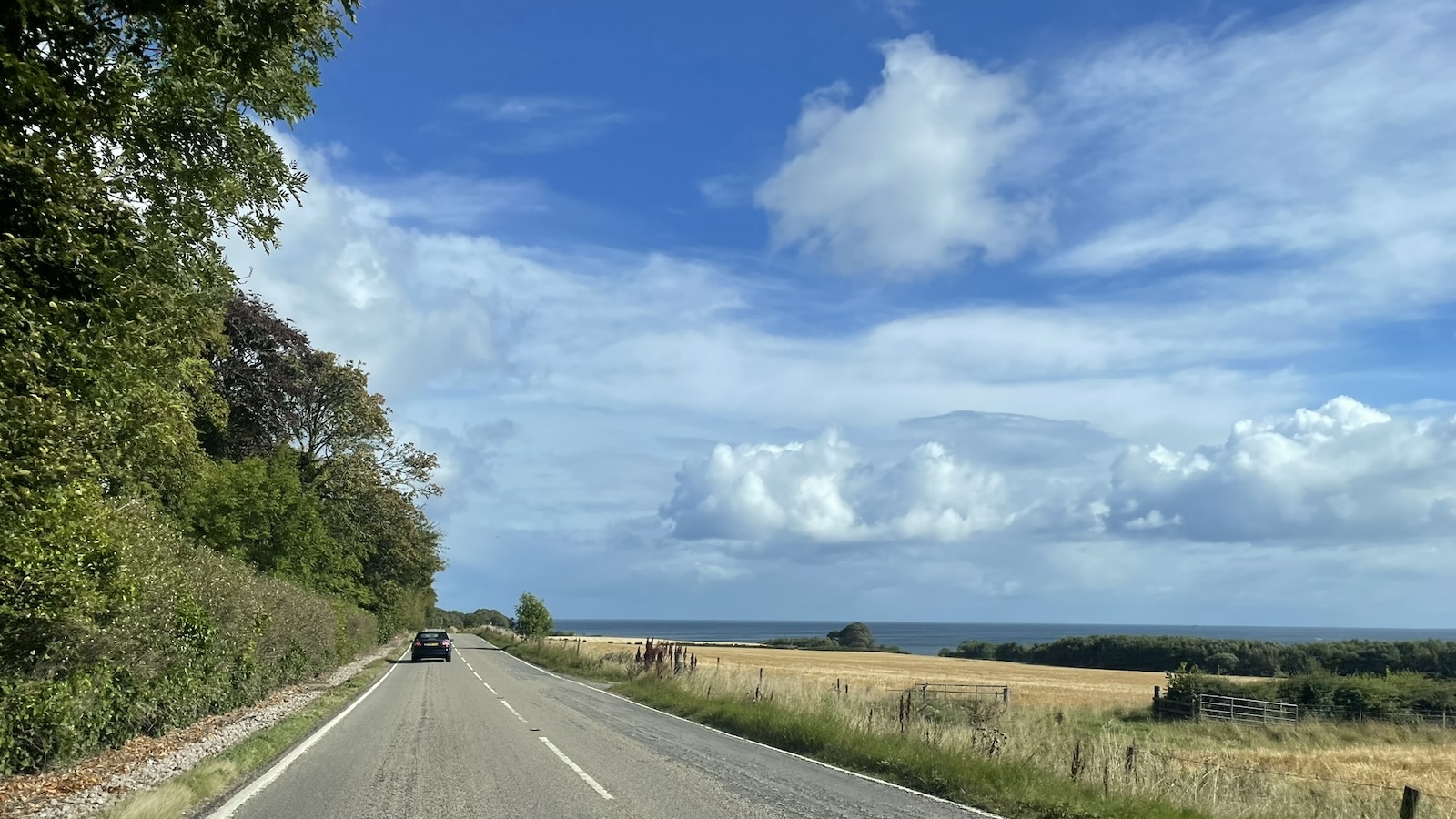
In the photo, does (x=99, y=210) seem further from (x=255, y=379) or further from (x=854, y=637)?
(x=854, y=637)

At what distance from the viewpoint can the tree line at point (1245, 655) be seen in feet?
242

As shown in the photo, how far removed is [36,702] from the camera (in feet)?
32.6

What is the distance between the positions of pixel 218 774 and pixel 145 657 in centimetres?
355

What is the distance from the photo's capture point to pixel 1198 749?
28.9 m

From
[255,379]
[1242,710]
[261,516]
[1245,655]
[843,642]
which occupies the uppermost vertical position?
[255,379]

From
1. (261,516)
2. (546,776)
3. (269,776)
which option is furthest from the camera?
(261,516)

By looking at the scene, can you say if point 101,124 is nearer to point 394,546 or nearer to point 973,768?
point 973,768

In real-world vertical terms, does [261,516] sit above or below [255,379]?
below

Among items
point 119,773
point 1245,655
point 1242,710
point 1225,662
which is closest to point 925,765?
point 119,773

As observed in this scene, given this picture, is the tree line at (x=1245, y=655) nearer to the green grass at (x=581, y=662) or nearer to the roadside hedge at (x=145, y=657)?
Result: the green grass at (x=581, y=662)

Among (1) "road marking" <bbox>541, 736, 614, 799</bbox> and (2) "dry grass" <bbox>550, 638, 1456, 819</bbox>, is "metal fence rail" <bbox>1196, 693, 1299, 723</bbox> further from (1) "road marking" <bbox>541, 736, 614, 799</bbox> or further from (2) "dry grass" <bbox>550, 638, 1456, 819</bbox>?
(1) "road marking" <bbox>541, 736, 614, 799</bbox>

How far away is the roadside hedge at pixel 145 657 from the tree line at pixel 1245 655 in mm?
51190

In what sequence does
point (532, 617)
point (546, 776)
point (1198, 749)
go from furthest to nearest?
1. point (532, 617)
2. point (1198, 749)
3. point (546, 776)

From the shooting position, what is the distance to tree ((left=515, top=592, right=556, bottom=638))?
80.2 meters
